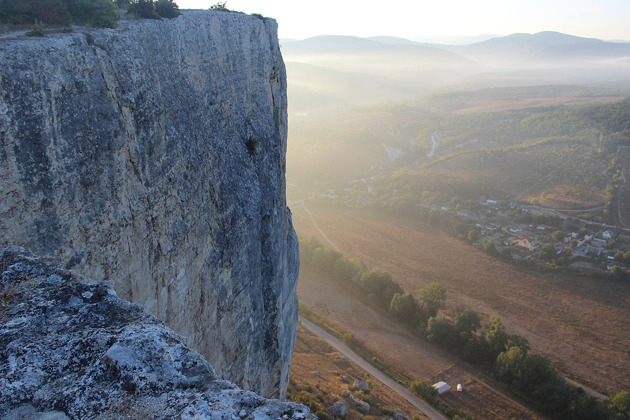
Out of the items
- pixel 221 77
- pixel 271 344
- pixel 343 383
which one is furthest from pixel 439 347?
pixel 221 77

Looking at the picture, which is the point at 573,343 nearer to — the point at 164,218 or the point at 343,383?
the point at 343,383

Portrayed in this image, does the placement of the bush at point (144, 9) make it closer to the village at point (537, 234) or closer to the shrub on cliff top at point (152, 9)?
the shrub on cliff top at point (152, 9)

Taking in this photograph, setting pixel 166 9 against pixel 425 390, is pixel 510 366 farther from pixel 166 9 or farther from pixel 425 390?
pixel 166 9

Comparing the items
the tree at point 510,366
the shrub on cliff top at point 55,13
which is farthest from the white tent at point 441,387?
the shrub on cliff top at point 55,13

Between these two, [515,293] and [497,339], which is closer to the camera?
[497,339]

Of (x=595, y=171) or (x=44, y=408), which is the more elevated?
(x=44, y=408)

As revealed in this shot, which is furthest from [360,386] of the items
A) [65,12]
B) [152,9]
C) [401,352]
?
[65,12]

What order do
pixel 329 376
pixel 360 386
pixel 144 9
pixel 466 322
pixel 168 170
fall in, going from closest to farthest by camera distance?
pixel 168 170, pixel 144 9, pixel 360 386, pixel 329 376, pixel 466 322
